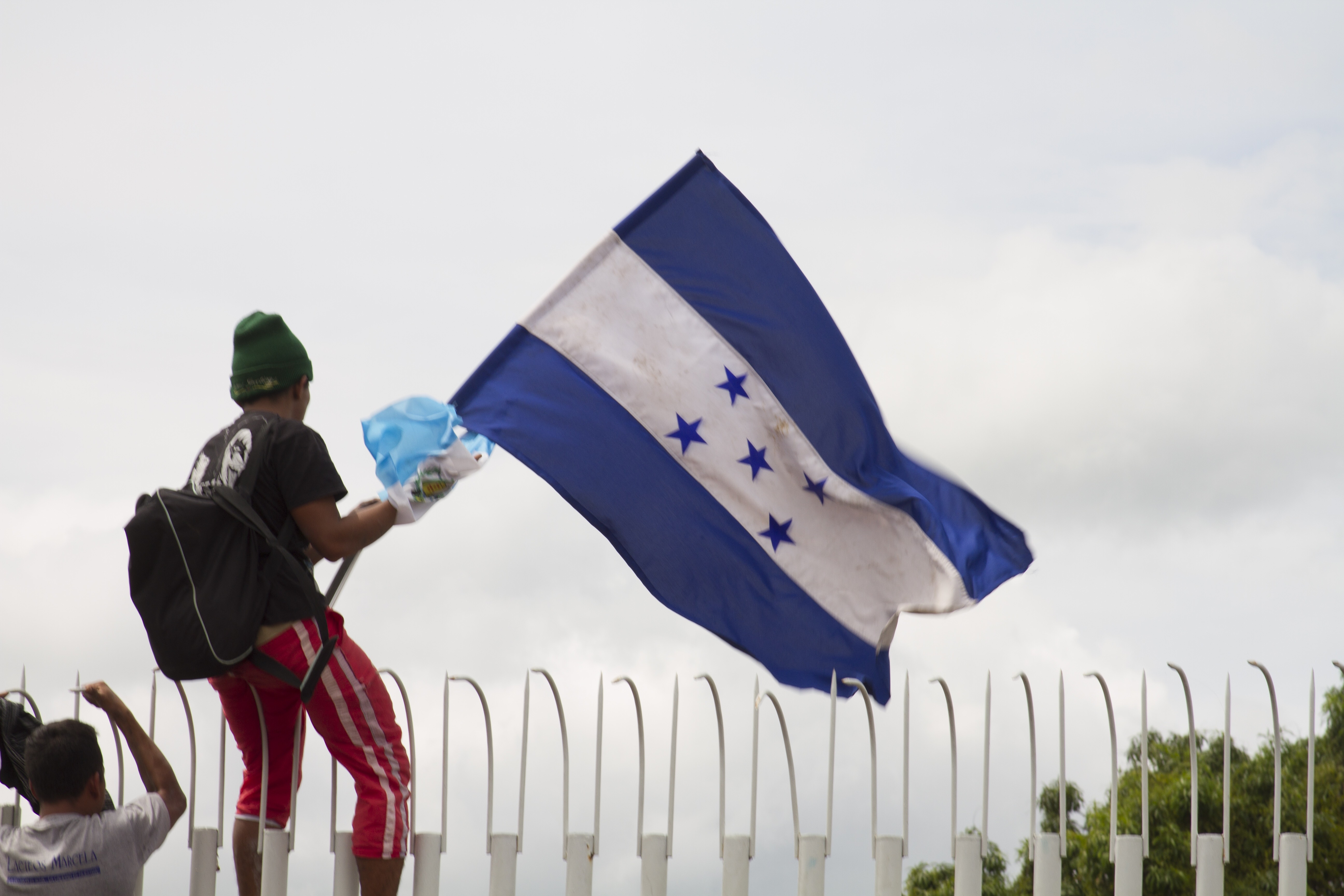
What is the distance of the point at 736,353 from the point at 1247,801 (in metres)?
14.1

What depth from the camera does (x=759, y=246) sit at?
18.4ft

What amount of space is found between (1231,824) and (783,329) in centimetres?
1214

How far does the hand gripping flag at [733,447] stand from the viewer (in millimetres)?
5223

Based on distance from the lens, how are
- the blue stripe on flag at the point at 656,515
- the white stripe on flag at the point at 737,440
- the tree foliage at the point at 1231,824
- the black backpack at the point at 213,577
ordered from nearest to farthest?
the black backpack at the point at 213,577, the blue stripe on flag at the point at 656,515, the white stripe on flag at the point at 737,440, the tree foliage at the point at 1231,824

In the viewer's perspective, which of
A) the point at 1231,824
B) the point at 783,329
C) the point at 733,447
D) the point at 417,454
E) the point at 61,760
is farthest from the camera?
Result: the point at 1231,824

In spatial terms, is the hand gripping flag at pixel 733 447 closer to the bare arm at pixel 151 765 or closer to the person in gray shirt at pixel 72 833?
the bare arm at pixel 151 765

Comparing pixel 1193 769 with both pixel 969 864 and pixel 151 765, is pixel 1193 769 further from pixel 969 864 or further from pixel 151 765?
pixel 151 765

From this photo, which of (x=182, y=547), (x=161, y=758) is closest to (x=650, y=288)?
(x=182, y=547)

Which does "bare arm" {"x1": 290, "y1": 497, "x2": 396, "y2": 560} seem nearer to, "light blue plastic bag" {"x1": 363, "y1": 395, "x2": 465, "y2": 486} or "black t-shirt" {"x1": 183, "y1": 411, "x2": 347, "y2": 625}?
"black t-shirt" {"x1": 183, "y1": 411, "x2": 347, "y2": 625}

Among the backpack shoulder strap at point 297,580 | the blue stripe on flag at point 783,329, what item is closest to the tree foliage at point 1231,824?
the blue stripe on flag at point 783,329

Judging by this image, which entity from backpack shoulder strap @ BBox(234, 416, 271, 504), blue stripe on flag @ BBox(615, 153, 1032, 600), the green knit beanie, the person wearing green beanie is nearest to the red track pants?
the person wearing green beanie

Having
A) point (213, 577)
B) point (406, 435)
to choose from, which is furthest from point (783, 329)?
point (213, 577)

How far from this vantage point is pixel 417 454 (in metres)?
4.28

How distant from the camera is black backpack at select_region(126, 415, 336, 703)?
395 centimetres
